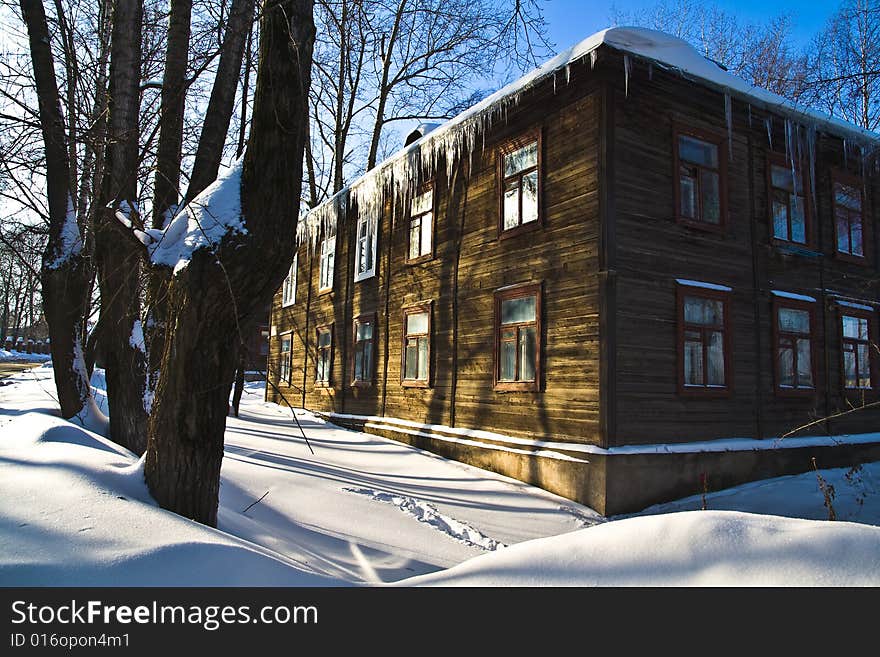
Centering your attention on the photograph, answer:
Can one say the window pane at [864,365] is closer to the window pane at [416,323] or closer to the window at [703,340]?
the window at [703,340]

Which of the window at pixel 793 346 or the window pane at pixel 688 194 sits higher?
the window pane at pixel 688 194

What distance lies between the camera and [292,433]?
44.5ft

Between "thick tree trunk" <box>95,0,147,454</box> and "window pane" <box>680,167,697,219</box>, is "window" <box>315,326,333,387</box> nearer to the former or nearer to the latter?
"thick tree trunk" <box>95,0,147,454</box>

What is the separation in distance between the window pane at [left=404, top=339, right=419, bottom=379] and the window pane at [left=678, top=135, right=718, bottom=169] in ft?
22.3

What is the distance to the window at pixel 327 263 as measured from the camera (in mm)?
17984

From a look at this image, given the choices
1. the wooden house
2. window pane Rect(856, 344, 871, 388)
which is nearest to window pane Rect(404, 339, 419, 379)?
the wooden house

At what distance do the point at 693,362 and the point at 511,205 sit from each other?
4.41 m

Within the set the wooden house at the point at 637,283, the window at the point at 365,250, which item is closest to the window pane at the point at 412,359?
the wooden house at the point at 637,283

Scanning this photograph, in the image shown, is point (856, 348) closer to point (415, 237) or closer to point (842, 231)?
point (842, 231)

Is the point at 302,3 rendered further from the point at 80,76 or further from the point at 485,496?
the point at 485,496

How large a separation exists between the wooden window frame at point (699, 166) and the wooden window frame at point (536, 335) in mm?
2746
